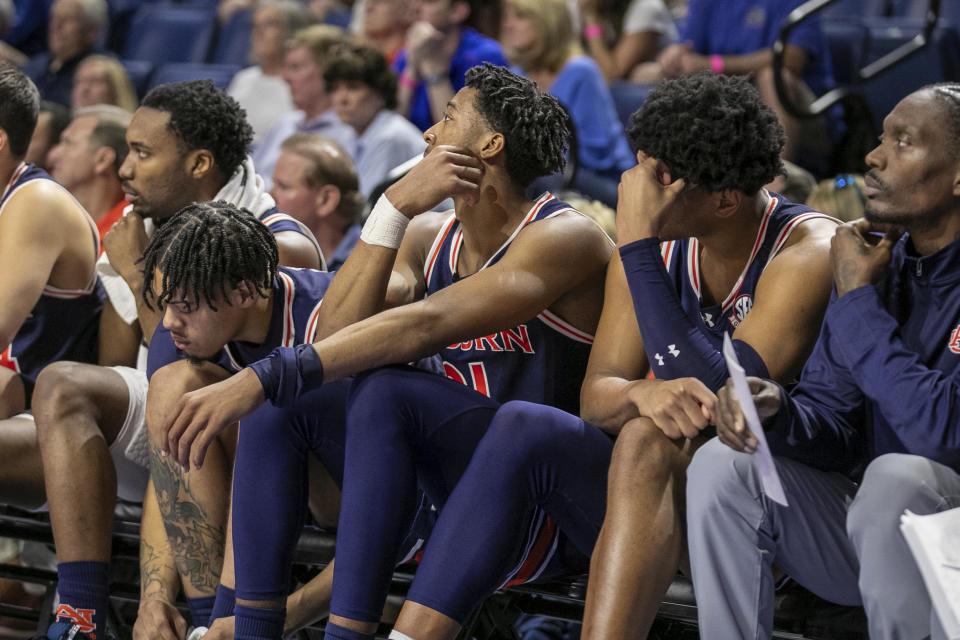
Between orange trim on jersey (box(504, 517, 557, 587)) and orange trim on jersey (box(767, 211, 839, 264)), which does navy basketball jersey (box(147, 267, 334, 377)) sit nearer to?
orange trim on jersey (box(504, 517, 557, 587))

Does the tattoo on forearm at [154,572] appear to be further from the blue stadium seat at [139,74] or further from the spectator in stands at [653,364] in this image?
the blue stadium seat at [139,74]

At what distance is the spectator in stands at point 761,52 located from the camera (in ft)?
14.1

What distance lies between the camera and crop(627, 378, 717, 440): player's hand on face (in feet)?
6.16


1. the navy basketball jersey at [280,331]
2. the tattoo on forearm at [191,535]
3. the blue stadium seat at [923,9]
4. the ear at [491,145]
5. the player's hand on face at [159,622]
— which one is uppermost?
the blue stadium seat at [923,9]

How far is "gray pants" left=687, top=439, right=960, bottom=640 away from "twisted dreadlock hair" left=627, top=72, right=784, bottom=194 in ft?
1.69

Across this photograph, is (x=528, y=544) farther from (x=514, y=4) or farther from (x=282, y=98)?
(x=282, y=98)

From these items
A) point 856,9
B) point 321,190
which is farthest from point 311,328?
point 856,9

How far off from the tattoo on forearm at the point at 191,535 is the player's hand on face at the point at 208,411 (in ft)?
0.70

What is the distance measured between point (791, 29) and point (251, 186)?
214 centimetres

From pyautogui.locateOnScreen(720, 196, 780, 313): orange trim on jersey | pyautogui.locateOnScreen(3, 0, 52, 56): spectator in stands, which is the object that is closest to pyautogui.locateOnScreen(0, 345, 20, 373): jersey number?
pyautogui.locateOnScreen(720, 196, 780, 313): orange trim on jersey

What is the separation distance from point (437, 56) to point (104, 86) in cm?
148

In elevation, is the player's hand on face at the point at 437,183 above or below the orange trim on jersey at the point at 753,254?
above

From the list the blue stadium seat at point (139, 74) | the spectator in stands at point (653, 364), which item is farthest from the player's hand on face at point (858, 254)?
the blue stadium seat at point (139, 74)

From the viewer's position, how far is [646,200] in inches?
82.8
